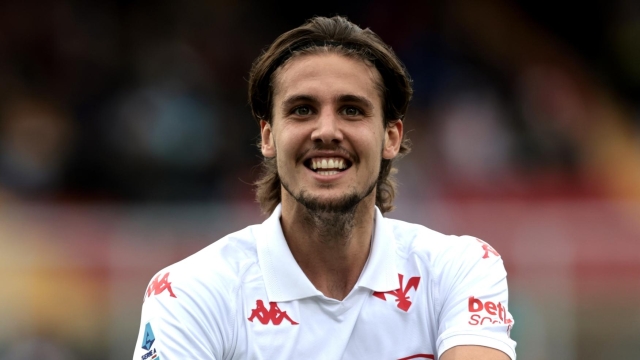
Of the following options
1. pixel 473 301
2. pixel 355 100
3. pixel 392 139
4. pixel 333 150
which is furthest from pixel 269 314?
pixel 392 139

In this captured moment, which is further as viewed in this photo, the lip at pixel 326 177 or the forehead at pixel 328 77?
the forehead at pixel 328 77

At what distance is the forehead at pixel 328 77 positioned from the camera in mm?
3916

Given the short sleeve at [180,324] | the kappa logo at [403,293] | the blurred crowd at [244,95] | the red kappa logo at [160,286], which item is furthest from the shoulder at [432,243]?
the blurred crowd at [244,95]

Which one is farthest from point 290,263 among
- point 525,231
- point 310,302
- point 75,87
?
point 75,87

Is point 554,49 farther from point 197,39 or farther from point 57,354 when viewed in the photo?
point 57,354

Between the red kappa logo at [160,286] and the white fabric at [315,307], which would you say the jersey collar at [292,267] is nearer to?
the white fabric at [315,307]

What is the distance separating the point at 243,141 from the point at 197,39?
1.50m

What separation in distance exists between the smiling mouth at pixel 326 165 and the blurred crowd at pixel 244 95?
580cm

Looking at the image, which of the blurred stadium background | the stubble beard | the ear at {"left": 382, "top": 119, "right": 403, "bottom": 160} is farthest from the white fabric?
the blurred stadium background

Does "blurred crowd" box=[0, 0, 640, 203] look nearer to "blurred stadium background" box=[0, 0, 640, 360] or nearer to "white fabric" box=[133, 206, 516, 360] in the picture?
"blurred stadium background" box=[0, 0, 640, 360]

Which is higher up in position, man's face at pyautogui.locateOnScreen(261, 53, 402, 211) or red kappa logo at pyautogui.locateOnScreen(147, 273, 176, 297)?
man's face at pyautogui.locateOnScreen(261, 53, 402, 211)

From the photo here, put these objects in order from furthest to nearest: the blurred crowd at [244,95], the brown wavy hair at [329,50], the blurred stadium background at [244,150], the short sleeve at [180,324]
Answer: the blurred crowd at [244,95] → the blurred stadium background at [244,150] → the brown wavy hair at [329,50] → the short sleeve at [180,324]

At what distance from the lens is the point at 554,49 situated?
1131 centimetres

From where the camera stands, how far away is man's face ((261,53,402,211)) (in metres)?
3.79
